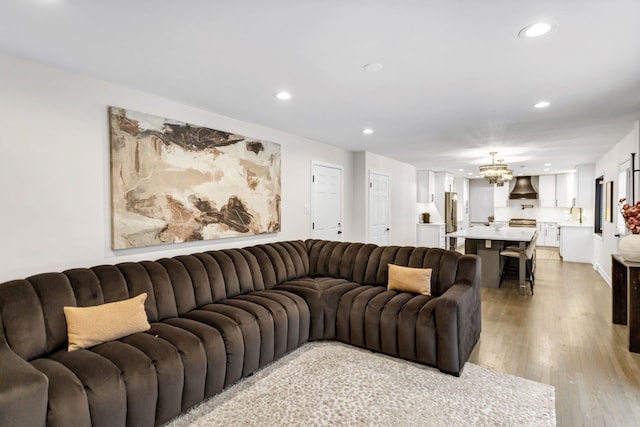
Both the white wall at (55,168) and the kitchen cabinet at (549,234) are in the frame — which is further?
the kitchen cabinet at (549,234)

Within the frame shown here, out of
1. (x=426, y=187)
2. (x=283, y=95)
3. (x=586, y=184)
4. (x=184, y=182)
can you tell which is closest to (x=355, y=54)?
(x=283, y=95)

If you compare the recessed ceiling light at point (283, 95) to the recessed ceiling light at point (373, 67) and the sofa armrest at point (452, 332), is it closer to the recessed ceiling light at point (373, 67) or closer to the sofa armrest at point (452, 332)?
the recessed ceiling light at point (373, 67)

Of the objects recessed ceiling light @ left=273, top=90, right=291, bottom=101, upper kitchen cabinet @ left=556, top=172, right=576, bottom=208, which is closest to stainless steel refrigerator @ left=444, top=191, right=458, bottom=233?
upper kitchen cabinet @ left=556, top=172, right=576, bottom=208

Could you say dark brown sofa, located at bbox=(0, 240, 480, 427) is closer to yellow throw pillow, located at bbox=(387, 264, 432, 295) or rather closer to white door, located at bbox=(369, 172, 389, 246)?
yellow throw pillow, located at bbox=(387, 264, 432, 295)

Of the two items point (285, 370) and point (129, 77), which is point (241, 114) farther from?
point (285, 370)

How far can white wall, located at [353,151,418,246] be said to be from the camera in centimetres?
625

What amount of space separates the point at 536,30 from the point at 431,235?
7.40 m

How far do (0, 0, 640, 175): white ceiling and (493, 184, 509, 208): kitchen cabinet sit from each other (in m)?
7.65

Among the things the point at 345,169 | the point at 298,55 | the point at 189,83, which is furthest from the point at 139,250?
the point at 345,169

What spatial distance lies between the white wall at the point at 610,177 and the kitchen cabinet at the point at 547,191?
2.94 meters

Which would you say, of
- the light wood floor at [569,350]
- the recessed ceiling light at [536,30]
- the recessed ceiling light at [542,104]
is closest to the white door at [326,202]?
the light wood floor at [569,350]

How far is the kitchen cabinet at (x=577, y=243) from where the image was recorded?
7867 millimetres

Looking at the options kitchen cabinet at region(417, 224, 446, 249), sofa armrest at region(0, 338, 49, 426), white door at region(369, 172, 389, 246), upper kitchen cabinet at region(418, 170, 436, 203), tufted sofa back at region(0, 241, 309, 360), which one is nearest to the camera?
sofa armrest at region(0, 338, 49, 426)

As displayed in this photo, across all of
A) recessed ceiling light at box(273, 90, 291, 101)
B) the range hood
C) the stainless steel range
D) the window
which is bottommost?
the stainless steel range
